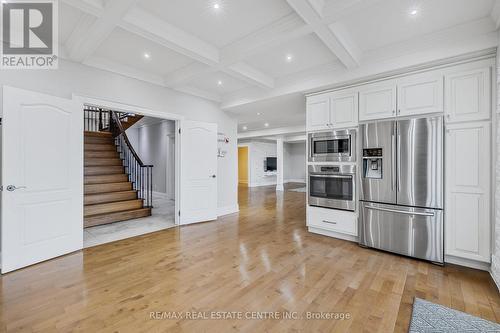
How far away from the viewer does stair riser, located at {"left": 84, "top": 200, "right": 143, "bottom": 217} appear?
4.61 m

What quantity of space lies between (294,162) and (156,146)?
9158 mm

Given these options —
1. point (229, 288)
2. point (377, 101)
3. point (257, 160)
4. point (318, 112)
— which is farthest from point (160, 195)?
point (377, 101)

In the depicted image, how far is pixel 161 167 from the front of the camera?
834 centimetres

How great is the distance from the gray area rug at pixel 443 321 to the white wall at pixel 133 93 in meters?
4.40

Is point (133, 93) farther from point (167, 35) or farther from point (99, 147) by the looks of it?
point (99, 147)

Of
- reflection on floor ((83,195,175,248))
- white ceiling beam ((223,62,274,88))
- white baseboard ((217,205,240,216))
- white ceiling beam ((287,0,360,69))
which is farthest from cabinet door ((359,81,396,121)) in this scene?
reflection on floor ((83,195,175,248))

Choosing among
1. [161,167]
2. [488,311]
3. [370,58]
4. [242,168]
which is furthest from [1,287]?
[242,168]

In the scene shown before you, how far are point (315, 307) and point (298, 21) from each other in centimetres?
295

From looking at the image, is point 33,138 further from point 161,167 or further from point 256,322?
point 161,167

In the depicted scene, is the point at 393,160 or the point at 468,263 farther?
the point at 393,160

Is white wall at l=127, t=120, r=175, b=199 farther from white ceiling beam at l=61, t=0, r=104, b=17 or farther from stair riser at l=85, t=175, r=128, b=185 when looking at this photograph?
white ceiling beam at l=61, t=0, r=104, b=17

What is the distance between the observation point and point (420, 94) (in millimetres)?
3100

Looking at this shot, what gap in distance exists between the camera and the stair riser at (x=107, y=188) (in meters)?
4.98

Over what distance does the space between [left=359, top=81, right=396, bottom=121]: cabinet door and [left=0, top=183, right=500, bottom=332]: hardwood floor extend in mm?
2075
